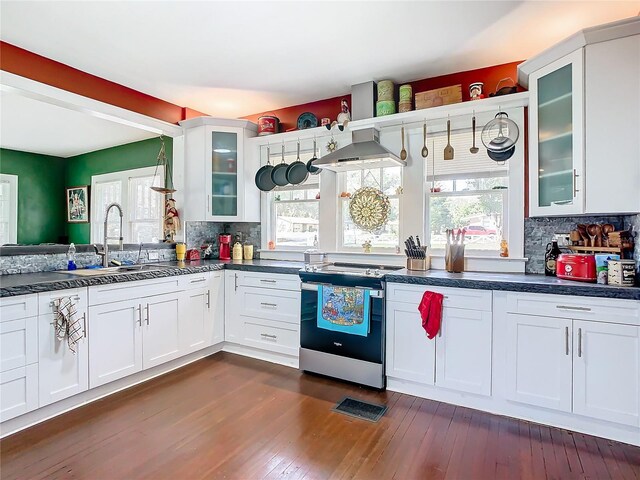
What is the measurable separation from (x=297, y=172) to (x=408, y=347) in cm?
215

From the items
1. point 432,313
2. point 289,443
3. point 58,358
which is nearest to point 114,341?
point 58,358

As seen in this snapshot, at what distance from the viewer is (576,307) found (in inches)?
84.3

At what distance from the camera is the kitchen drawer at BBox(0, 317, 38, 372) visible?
2027 millimetres

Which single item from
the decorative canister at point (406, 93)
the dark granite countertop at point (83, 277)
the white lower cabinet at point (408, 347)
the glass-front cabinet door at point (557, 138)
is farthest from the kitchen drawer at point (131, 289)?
the glass-front cabinet door at point (557, 138)

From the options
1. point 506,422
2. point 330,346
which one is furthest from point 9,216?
point 506,422

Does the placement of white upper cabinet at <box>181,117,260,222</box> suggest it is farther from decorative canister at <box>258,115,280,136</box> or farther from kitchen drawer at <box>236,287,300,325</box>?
kitchen drawer at <box>236,287,300,325</box>

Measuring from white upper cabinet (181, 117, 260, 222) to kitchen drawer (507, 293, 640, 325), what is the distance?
9.27ft

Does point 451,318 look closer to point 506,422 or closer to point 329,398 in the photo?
point 506,422

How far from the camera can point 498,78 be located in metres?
3.03

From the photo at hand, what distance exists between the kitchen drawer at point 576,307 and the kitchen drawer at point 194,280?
2594 mm

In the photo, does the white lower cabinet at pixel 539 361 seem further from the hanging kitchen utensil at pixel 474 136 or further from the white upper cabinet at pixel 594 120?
the hanging kitchen utensil at pixel 474 136

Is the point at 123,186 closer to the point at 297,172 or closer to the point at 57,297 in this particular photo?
the point at 297,172

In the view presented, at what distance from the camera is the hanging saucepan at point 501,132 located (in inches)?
110

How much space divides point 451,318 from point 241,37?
2.58 meters
